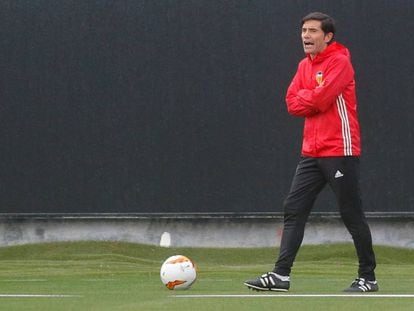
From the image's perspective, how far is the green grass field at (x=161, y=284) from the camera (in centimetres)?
829

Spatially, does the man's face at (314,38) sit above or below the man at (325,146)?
above

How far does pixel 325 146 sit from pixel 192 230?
22.3 feet

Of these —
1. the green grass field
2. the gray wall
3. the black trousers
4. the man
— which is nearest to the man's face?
the man

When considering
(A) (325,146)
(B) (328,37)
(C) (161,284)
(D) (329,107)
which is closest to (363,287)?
(A) (325,146)

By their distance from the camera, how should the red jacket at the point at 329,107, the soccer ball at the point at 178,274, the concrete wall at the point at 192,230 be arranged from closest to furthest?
the red jacket at the point at 329,107, the soccer ball at the point at 178,274, the concrete wall at the point at 192,230

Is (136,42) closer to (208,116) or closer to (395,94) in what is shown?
(208,116)

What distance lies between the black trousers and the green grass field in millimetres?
253

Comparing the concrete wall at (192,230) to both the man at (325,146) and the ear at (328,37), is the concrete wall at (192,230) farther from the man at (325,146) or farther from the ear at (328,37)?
the ear at (328,37)

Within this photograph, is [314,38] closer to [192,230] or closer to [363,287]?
[363,287]

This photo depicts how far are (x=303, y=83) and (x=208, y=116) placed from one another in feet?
21.8

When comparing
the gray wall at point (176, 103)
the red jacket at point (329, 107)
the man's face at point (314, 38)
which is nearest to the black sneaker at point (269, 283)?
the red jacket at point (329, 107)

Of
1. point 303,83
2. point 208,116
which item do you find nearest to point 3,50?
point 208,116

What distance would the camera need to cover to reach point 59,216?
16172 millimetres

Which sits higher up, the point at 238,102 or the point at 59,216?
the point at 238,102
